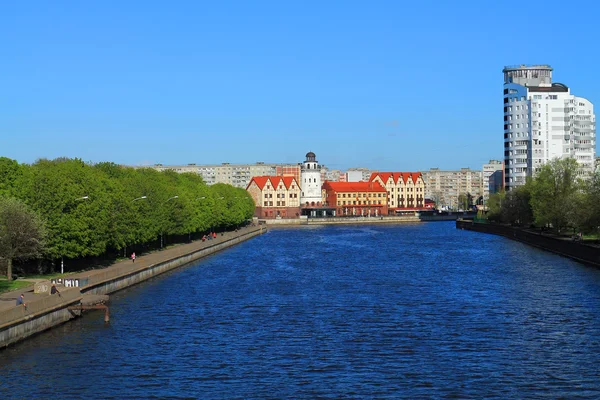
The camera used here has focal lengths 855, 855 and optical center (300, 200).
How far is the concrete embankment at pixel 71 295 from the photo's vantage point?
1790 inches

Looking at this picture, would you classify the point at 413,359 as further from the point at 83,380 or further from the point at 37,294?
the point at 37,294

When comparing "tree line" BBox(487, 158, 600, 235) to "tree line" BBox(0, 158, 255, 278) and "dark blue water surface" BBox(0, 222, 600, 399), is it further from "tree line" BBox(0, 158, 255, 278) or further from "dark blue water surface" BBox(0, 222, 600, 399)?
"tree line" BBox(0, 158, 255, 278)

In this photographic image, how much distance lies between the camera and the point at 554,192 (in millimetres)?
125375

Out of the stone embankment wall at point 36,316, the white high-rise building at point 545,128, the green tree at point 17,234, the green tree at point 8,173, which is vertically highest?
the white high-rise building at point 545,128

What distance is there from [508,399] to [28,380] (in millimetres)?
21080

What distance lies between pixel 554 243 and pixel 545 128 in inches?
3186

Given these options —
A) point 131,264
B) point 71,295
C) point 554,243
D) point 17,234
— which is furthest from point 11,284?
point 554,243

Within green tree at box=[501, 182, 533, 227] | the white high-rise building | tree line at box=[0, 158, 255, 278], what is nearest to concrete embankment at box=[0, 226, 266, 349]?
tree line at box=[0, 158, 255, 278]

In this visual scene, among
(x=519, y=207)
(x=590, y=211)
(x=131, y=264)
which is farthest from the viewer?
(x=519, y=207)

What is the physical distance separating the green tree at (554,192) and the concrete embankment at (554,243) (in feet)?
9.26

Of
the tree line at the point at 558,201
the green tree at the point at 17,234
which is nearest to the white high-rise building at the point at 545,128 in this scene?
the tree line at the point at 558,201

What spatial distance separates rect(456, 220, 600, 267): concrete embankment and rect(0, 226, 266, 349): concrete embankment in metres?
44.4

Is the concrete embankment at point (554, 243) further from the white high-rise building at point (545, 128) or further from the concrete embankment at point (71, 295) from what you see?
the concrete embankment at point (71, 295)

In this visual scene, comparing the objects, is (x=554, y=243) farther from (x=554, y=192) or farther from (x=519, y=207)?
(x=519, y=207)
